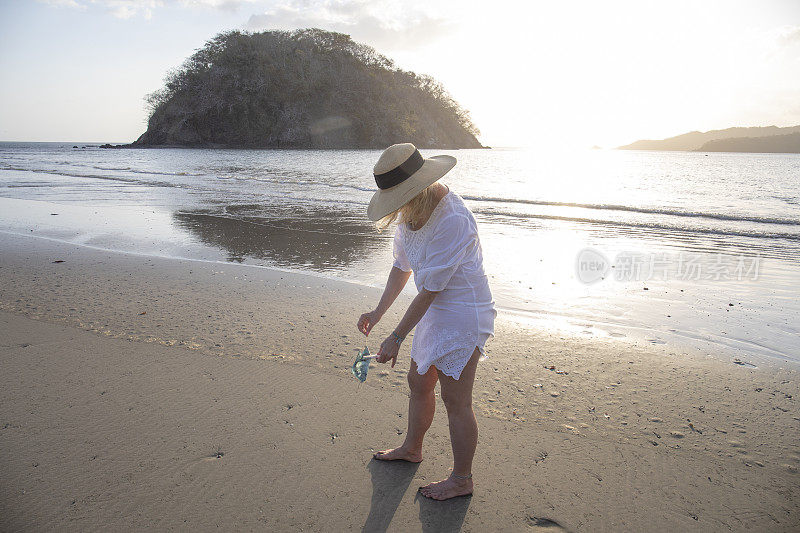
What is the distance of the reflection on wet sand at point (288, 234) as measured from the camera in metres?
7.48

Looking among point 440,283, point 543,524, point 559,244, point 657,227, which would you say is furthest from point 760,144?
point 440,283

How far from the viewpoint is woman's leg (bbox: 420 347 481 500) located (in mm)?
2242

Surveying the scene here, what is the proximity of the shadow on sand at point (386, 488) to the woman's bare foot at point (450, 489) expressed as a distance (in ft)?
0.46

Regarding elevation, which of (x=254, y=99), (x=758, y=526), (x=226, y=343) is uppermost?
(x=254, y=99)

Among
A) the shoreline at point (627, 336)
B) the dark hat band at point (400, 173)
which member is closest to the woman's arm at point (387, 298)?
the dark hat band at point (400, 173)

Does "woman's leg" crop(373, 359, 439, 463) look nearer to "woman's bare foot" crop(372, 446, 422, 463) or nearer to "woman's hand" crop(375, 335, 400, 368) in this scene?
"woman's bare foot" crop(372, 446, 422, 463)

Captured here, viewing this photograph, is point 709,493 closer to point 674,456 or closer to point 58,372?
point 674,456

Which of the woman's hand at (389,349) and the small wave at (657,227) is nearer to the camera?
the woman's hand at (389,349)

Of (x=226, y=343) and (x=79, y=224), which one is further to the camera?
(x=79, y=224)

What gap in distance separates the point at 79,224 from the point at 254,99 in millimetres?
94928

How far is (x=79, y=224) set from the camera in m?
9.63

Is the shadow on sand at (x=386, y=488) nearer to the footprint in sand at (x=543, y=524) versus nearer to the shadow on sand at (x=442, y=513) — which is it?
the shadow on sand at (x=442, y=513)

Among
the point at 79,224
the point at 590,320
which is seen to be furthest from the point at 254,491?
the point at 79,224

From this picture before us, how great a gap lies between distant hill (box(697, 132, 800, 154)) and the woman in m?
144
